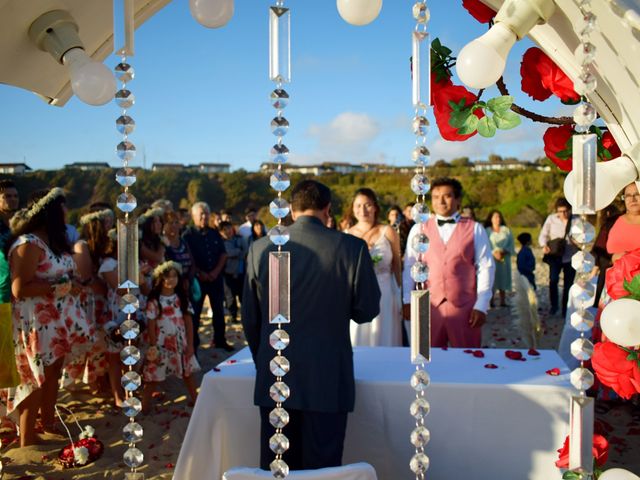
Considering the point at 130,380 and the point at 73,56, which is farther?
the point at 130,380

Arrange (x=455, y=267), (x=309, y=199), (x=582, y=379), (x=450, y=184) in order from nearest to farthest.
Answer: (x=582, y=379) < (x=309, y=199) < (x=455, y=267) < (x=450, y=184)

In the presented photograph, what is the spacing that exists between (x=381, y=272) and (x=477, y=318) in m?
0.94

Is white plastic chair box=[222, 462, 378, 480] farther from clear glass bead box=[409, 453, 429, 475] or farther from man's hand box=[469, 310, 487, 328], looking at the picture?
man's hand box=[469, 310, 487, 328]

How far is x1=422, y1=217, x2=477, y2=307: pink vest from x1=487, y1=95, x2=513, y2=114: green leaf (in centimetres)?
272

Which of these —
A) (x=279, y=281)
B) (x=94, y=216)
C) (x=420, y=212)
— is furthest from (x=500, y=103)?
(x=94, y=216)

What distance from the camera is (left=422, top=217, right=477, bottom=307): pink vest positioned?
3895 mm

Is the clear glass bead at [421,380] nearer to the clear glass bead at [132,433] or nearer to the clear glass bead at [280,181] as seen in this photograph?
the clear glass bead at [280,181]

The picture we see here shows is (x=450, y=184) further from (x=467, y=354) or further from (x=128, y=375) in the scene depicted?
(x=128, y=375)

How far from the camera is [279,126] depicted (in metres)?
1.23

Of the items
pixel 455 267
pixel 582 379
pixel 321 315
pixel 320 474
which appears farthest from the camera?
pixel 455 267

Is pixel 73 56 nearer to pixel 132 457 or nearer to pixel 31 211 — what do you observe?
pixel 132 457

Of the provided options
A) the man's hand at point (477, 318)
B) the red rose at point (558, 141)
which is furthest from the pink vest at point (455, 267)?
the red rose at point (558, 141)

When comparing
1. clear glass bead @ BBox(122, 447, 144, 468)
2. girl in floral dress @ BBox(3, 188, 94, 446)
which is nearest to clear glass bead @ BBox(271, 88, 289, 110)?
clear glass bead @ BBox(122, 447, 144, 468)

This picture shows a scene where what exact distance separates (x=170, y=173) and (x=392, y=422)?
998 inches
